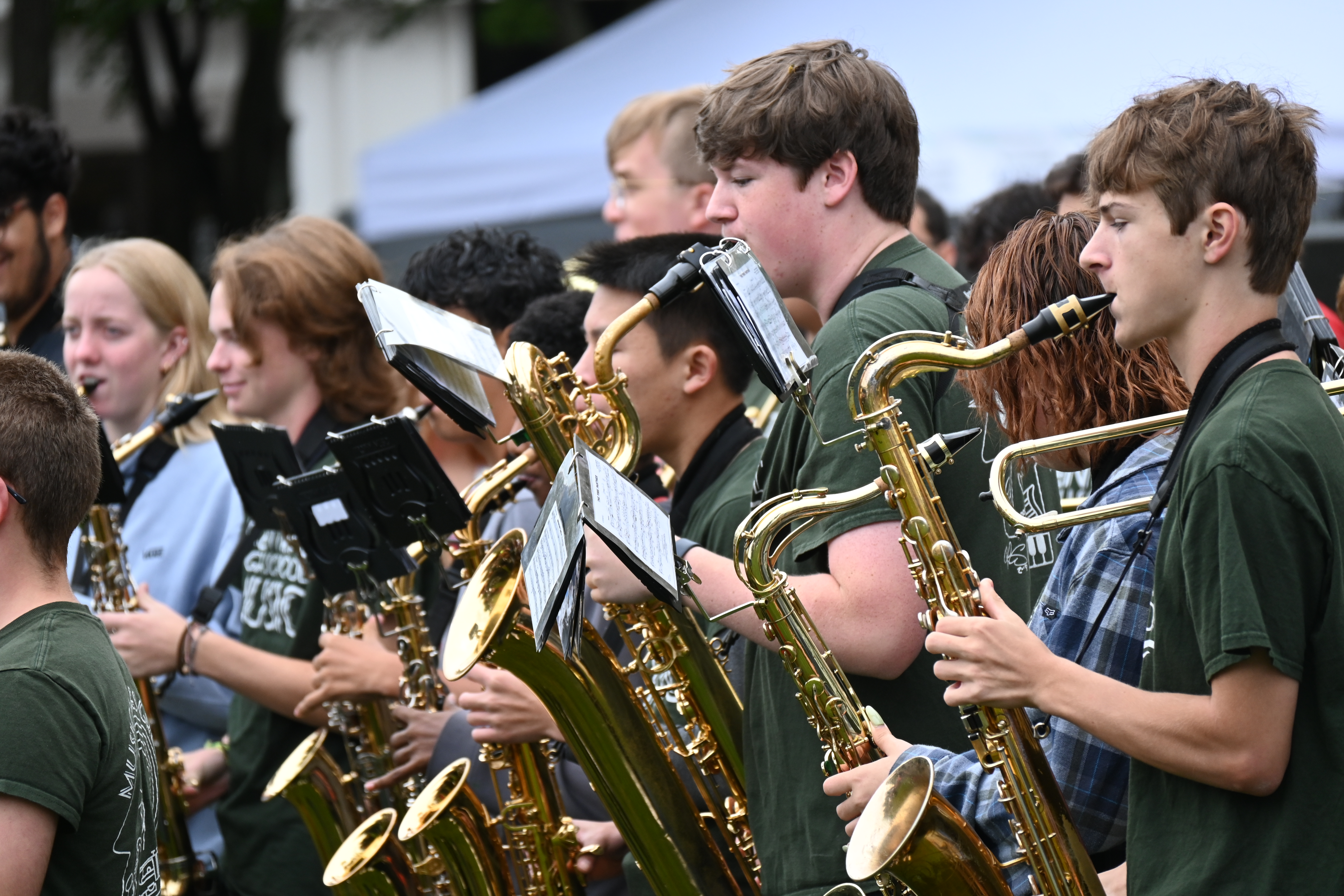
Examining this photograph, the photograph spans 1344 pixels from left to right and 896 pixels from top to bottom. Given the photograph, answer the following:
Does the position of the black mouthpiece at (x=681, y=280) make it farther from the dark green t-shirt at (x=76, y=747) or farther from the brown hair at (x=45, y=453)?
the dark green t-shirt at (x=76, y=747)

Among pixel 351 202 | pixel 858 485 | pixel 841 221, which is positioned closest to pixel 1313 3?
pixel 841 221

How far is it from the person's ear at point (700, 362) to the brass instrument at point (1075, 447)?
3.98 feet

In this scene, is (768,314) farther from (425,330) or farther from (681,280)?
(425,330)

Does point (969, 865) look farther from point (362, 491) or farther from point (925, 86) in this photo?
point (925, 86)

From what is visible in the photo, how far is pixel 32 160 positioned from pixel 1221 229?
4933 mm

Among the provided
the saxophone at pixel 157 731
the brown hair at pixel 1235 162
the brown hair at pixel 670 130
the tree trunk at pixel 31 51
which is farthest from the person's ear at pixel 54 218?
the tree trunk at pixel 31 51

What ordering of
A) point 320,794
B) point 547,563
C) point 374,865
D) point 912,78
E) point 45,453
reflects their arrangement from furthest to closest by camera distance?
point 912,78 < point 320,794 < point 374,865 < point 45,453 < point 547,563

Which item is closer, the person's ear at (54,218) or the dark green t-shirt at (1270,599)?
the dark green t-shirt at (1270,599)

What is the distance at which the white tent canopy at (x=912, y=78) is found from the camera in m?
7.72

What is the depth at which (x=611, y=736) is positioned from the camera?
3371 mm

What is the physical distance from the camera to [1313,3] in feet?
25.3

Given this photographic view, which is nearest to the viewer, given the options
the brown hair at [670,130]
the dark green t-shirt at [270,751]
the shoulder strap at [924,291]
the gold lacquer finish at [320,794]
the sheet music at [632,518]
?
the sheet music at [632,518]

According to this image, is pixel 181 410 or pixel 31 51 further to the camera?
pixel 31 51

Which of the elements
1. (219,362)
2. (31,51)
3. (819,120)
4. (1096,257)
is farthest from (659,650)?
(31,51)
